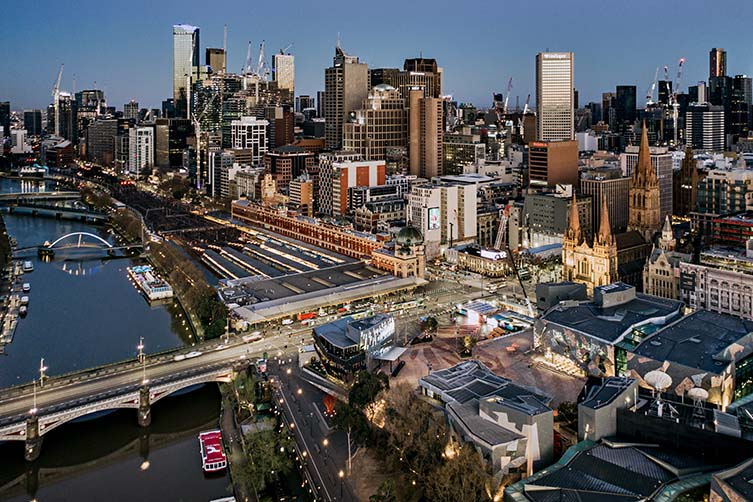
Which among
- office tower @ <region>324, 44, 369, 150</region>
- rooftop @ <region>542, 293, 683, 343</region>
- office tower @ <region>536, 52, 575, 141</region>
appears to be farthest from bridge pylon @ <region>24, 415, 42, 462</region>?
office tower @ <region>536, 52, 575, 141</region>

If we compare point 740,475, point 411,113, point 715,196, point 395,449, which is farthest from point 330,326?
point 411,113

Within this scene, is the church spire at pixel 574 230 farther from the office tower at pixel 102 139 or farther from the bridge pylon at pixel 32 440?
the office tower at pixel 102 139

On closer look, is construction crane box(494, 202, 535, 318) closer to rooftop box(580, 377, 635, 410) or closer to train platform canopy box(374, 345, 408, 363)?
train platform canopy box(374, 345, 408, 363)

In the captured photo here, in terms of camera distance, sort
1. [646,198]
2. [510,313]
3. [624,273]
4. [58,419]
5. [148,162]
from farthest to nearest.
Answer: [148,162] < [646,198] < [624,273] < [510,313] < [58,419]

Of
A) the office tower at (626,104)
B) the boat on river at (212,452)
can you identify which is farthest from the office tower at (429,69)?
the boat on river at (212,452)

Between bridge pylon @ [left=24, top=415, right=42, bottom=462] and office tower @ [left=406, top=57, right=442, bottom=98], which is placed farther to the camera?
office tower @ [left=406, top=57, right=442, bottom=98]

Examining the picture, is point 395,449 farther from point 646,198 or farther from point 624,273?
point 646,198
